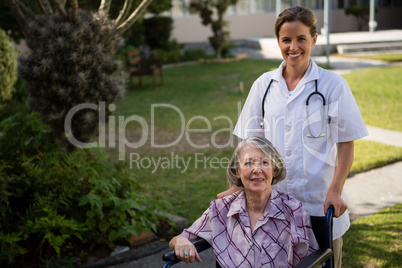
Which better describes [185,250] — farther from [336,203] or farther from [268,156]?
[336,203]

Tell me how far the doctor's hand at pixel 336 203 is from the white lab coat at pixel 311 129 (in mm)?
113

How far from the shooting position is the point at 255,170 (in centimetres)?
249

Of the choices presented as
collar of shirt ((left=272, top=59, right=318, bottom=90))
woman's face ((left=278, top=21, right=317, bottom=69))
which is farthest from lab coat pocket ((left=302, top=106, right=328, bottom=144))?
woman's face ((left=278, top=21, right=317, bottom=69))

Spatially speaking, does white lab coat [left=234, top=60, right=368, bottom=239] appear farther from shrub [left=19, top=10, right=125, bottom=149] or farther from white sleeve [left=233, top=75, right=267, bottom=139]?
shrub [left=19, top=10, right=125, bottom=149]

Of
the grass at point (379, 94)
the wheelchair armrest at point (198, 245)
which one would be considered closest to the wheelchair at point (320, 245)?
the wheelchair armrest at point (198, 245)

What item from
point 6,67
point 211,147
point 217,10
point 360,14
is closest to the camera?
point 6,67

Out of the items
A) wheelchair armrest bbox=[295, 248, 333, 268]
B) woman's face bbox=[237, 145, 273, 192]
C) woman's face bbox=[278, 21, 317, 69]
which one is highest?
woman's face bbox=[278, 21, 317, 69]

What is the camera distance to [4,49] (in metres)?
7.55

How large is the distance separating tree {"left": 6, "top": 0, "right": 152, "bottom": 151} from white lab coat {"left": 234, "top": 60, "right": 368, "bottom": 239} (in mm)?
2866

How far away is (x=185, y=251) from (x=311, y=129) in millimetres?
911

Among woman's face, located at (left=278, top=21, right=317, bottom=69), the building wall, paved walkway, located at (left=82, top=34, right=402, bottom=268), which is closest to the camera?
woman's face, located at (left=278, top=21, right=317, bottom=69)

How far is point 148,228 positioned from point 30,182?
43.3 inches

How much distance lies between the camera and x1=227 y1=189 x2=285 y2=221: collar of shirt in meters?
2.48

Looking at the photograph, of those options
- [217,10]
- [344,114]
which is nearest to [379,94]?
[344,114]
